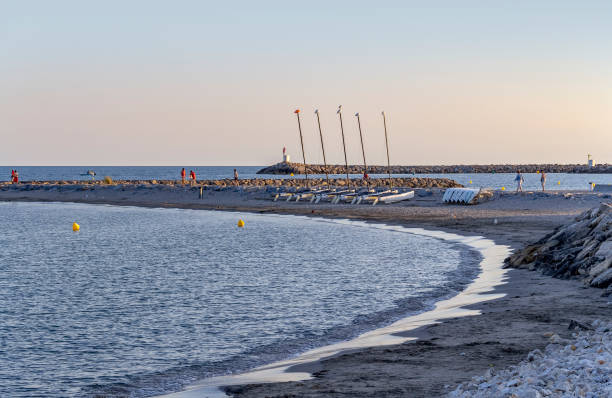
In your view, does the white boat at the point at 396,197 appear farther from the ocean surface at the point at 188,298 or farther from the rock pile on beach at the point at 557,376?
the rock pile on beach at the point at 557,376

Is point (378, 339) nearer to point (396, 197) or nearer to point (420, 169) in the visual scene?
point (396, 197)

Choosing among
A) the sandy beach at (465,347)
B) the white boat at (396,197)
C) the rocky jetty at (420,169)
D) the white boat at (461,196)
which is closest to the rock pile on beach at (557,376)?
the sandy beach at (465,347)

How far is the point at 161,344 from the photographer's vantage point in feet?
36.3

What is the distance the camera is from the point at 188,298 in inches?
597

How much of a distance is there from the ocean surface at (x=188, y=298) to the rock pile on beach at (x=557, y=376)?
12.9ft

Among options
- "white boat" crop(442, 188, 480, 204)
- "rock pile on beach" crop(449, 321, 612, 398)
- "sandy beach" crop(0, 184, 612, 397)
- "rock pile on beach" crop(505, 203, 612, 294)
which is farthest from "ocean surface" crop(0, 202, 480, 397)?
"white boat" crop(442, 188, 480, 204)

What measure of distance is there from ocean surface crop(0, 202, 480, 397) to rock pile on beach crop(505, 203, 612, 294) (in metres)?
1.72

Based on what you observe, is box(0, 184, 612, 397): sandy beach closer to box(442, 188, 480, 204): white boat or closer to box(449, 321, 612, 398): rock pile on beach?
box(449, 321, 612, 398): rock pile on beach

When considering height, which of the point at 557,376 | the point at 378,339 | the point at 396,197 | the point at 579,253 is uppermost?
the point at 396,197

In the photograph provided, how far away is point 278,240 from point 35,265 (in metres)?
10.1

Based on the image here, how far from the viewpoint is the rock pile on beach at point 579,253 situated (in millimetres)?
14023

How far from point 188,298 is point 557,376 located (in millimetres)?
10134

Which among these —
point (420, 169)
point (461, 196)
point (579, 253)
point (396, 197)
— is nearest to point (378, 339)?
point (579, 253)

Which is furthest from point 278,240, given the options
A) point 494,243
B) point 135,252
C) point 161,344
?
point 161,344
